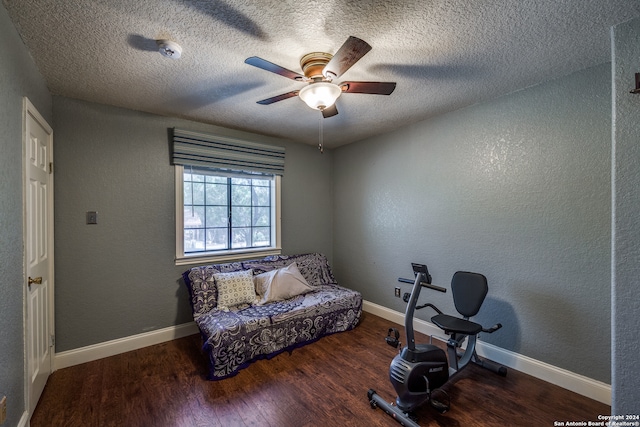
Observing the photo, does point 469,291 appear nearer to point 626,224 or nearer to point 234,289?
point 626,224

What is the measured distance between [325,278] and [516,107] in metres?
2.77

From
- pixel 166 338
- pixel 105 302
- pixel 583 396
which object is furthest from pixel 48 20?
pixel 583 396

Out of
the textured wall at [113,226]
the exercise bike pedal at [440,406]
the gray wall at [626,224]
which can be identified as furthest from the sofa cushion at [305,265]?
the gray wall at [626,224]

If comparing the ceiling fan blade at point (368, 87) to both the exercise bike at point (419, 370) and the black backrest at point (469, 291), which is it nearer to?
the exercise bike at point (419, 370)

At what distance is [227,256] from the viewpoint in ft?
10.7

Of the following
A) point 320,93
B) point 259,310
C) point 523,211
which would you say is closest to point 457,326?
point 523,211

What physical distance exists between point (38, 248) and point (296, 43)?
2.39 m

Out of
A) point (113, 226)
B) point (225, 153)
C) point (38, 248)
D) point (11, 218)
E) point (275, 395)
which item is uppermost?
point (225, 153)

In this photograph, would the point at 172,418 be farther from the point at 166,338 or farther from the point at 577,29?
the point at 577,29

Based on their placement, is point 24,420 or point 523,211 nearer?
point 24,420

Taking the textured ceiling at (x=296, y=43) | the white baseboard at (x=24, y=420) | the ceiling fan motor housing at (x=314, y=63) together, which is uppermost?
the textured ceiling at (x=296, y=43)

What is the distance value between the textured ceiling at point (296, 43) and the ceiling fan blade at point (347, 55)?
222 mm

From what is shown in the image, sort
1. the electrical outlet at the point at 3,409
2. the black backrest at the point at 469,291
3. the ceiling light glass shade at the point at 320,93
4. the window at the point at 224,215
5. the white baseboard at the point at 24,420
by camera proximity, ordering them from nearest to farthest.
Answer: the electrical outlet at the point at 3,409 → the white baseboard at the point at 24,420 → the ceiling light glass shade at the point at 320,93 → the black backrest at the point at 469,291 → the window at the point at 224,215

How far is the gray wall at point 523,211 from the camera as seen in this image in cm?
195
